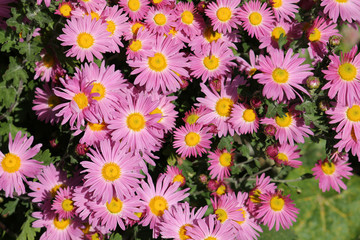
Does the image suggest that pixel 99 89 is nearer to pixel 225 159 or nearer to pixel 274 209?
pixel 225 159

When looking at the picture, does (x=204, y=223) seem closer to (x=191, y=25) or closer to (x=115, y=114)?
(x=115, y=114)

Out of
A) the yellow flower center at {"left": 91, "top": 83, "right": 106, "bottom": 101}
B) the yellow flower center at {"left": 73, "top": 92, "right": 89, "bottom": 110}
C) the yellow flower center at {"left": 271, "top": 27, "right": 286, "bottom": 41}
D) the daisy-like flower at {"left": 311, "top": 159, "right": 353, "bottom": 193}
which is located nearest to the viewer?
the yellow flower center at {"left": 73, "top": 92, "right": 89, "bottom": 110}

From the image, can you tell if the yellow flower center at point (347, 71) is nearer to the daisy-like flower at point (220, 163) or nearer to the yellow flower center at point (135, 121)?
the daisy-like flower at point (220, 163)

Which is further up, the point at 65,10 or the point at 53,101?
the point at 65,10

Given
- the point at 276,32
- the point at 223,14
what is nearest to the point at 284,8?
the point at 276,32

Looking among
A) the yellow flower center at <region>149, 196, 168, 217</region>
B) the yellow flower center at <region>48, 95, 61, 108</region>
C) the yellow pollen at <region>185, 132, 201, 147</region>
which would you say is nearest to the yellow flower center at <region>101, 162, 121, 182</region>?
the yellow flower center at <region>149, 196, 168, 217</region>

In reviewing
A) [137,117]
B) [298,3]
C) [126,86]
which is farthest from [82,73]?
[298,3]

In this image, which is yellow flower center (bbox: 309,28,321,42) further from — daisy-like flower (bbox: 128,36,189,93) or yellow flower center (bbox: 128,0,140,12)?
yellow flower center (bbox: 128,0,140,12)
